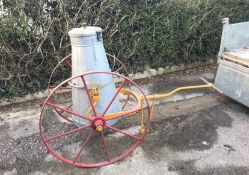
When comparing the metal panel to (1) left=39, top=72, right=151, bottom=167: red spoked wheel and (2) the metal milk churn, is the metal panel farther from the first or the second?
(2) the metal milk churn

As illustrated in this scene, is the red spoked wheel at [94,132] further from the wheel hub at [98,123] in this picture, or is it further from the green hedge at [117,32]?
→ the green hedge at [117,32]

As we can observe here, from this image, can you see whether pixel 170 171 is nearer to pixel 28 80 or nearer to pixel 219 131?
pixel 219 131

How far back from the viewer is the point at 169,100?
455 centimetres

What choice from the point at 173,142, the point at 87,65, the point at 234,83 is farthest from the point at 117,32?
the point at 173,142

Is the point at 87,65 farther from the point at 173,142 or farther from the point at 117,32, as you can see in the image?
the point at 117,32

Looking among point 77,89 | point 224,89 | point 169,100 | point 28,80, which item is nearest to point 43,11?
point 28,80

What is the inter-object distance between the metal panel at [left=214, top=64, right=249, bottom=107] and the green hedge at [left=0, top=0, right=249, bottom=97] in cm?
143

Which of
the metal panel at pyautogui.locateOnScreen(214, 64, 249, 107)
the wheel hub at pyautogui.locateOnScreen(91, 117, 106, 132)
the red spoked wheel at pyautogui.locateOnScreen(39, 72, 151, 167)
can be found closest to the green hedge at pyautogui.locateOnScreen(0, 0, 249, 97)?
the red spoked wheel at pyautogui.locateOnScreen(39, 72, 151, 167)

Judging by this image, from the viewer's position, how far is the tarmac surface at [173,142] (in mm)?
3051

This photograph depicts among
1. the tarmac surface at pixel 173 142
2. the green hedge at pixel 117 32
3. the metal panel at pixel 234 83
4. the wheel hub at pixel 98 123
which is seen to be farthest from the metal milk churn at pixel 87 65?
the metal panel at pixel 234 83

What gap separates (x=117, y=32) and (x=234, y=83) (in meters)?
2.09

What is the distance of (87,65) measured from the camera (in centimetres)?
302

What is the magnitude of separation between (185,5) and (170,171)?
345 cm

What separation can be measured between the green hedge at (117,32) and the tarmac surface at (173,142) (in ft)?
2.17
